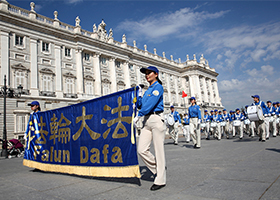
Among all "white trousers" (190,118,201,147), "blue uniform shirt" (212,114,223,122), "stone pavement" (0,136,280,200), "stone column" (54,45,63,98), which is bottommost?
"stone pavement" (0,136,280,200)

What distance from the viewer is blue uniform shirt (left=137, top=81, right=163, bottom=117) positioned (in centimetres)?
341

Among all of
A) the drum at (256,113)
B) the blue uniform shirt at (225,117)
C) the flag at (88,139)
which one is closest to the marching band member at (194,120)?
the drum at (256,113)

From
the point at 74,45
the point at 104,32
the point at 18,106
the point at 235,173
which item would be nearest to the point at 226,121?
the point at 235,173

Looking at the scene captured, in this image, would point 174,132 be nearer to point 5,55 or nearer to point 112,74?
point 5,55

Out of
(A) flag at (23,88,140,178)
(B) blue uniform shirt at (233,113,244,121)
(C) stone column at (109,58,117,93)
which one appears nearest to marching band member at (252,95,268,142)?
(B) blue uniform shirt at (233,113,244,121)

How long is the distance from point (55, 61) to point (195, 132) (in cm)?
2346

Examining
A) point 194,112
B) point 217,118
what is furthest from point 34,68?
point 194,112

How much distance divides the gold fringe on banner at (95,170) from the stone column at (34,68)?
2075 centimetres

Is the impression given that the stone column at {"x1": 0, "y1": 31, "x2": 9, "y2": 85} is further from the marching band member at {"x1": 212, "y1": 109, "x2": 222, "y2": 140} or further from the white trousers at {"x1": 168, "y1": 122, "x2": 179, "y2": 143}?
the marching band member at {"x1": 212, "y1": 109, "x2": 222, "y2": 140}

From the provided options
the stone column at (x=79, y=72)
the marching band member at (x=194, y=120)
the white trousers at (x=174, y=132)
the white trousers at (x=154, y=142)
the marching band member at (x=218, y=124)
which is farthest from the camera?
the stone column at (x=79, y=72)

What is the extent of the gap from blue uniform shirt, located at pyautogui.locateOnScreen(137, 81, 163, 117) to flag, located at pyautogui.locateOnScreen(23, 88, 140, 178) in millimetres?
341

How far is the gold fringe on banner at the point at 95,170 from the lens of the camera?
3494 millimetres

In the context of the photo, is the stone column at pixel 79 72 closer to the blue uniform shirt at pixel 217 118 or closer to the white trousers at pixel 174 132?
the white trousers at pixel 174 132

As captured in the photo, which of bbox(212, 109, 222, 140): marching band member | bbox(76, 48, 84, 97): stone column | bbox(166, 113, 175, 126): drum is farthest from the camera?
bbox(76, 48, 84, 97): stone column
